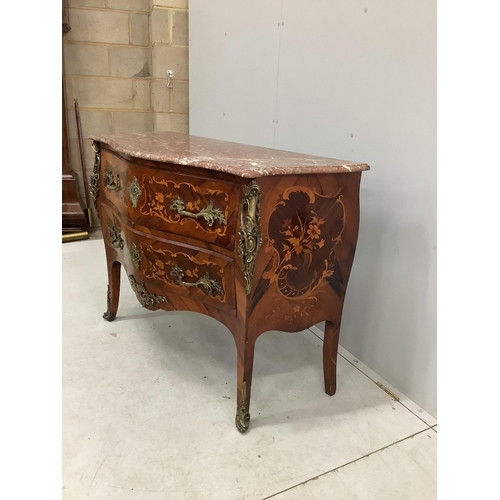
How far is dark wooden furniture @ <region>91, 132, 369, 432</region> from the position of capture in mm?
1107

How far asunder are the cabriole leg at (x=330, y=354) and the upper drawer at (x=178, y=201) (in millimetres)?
516

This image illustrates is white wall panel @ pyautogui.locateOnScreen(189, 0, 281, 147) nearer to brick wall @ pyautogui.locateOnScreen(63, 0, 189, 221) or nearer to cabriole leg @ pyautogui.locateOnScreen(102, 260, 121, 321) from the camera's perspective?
brick wall @ pyautogui.locateOnScreen(63, 0, 189, 221)

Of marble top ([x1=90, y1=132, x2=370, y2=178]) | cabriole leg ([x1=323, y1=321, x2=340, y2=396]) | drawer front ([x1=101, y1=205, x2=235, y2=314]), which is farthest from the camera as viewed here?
cabriole leg ([x1=323, y1=321, x2=340, y2=396])

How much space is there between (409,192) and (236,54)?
140 centimetres

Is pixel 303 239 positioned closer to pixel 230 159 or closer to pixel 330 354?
pixel 230 159

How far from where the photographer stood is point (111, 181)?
5.08ft

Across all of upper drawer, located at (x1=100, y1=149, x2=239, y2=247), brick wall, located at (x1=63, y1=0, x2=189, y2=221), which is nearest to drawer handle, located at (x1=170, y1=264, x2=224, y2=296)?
upper drawer, located at (x1=100, y1=149, x2=239, y2=247)

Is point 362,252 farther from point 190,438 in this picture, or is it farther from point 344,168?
point 190,438

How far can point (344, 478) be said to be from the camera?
115 centimetres

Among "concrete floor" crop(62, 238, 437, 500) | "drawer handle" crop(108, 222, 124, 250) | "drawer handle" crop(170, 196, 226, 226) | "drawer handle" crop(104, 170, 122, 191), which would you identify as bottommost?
"concrete floor" crop(62, 238, 437, 500)

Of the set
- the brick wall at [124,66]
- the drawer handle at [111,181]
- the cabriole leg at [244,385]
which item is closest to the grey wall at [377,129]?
the cabriole leg at [244,385]

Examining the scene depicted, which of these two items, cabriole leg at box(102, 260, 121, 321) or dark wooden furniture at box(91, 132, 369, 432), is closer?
dark wooden furniture at box(91, 132, 369, 432)

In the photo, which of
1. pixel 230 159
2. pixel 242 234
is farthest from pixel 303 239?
pixel 230 159
